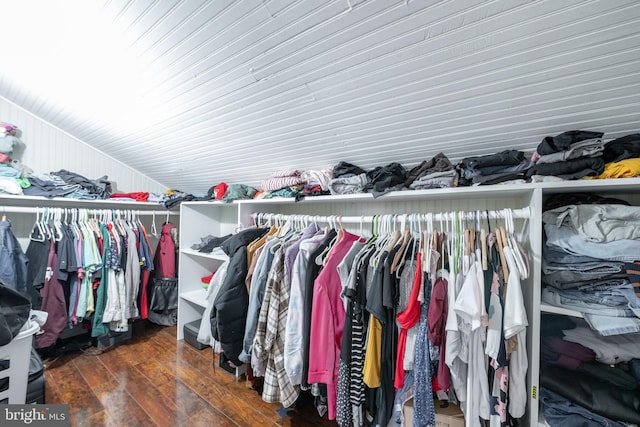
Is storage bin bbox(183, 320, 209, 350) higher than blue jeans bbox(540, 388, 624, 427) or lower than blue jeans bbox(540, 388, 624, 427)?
lower

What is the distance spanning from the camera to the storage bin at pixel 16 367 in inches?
52.1

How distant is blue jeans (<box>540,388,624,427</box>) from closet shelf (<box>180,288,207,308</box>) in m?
2.34

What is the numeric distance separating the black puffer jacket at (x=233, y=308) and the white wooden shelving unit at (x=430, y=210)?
21.8 inches

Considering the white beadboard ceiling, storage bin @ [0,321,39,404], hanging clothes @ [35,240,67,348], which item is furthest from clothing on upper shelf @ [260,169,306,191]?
hanging clothes @ [35,240,67,348]

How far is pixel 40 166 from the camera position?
2.36m

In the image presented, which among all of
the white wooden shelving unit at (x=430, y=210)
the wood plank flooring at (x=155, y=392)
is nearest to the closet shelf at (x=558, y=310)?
the white wooden shelving unit at (x=430, y=210)

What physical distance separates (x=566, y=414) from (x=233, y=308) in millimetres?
1543

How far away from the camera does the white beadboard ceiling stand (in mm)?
813

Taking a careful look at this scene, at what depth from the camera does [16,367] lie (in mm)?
1360

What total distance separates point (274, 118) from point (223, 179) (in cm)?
129

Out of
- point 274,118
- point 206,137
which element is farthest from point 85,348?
point 274,118

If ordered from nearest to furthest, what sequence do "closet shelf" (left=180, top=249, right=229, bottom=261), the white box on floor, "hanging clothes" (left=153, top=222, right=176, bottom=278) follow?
the white box on floor < "closet shelf" (left=180, top=249, right=229, bottom=261) < "hanging clothes" (left=153, top=222, right=176, bottom=278)

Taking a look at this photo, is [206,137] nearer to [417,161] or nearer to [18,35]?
[18,35]

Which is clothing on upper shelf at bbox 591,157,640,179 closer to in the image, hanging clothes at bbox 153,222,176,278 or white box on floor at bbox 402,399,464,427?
white box on floor at bbox 402,399,464,427
